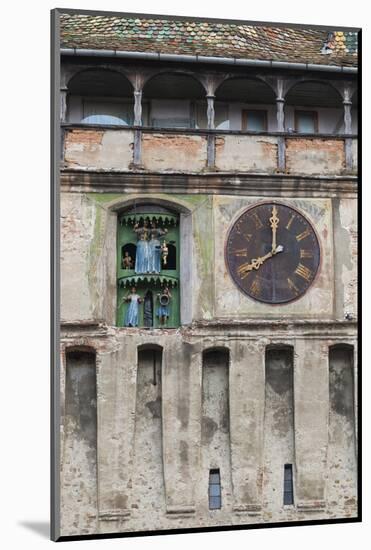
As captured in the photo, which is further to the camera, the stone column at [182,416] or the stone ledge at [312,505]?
the stone ledge at [312,505]

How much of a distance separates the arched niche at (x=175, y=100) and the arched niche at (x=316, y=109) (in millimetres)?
752

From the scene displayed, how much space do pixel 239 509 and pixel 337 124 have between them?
3371 millimetres

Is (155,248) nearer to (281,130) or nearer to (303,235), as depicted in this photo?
(303,235)

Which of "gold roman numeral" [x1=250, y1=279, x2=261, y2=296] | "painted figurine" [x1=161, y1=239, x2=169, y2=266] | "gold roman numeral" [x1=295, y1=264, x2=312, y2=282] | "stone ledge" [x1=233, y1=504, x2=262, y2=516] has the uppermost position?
"painted figurine" [x1=161, y1=239, x2=169, y2=266]

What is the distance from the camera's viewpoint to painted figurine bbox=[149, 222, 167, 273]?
42.6 ft

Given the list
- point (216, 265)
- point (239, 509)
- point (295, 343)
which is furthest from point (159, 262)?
point (239, 509)

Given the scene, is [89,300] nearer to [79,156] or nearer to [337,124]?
[79,156]

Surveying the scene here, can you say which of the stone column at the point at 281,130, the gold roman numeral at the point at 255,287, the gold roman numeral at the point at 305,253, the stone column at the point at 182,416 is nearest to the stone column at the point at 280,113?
the stone column at the point at 281,130

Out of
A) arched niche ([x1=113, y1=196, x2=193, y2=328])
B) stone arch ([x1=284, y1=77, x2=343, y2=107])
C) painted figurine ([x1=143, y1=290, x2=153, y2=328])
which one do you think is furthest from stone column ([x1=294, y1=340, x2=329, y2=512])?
stone arch ([x1=284, y1=77, x2=343, y2=107])

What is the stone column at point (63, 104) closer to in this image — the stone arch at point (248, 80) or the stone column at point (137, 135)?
the stone column at point (137, 135)

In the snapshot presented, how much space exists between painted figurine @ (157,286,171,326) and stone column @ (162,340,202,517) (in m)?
0.23

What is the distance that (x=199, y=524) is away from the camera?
1272 centimetres

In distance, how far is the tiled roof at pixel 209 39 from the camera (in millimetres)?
12414

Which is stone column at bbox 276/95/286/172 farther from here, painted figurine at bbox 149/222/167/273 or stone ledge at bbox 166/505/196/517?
stone ledge at bbox 166/505/196/517
